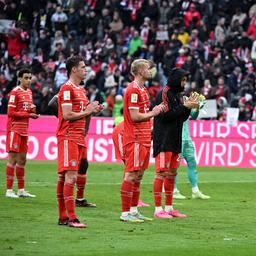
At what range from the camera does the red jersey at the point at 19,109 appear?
1881 cm

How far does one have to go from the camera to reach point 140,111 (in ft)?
48.8

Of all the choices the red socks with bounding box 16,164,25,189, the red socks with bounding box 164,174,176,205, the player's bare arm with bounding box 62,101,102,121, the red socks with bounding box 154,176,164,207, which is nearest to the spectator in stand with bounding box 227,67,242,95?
the red socks with bounding box 16,164,25,189

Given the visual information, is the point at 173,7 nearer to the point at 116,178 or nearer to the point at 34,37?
the point at 34,37

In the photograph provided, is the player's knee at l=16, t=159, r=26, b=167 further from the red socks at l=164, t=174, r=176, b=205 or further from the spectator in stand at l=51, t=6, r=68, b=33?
the spectator in stand at l=51, t=6, r=68, b=33

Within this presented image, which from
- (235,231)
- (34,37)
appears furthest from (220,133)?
(235,231)

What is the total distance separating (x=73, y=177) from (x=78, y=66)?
5.30ft

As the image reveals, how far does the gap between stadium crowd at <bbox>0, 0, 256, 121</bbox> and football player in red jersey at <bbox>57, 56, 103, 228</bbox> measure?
59.5ft

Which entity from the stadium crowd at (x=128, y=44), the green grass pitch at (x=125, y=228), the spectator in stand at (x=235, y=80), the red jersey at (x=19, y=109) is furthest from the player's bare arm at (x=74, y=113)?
the spectator in stand at (x=235, y=80)

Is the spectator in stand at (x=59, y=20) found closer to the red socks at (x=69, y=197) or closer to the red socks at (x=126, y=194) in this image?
the red socks at (x=126, y=194)

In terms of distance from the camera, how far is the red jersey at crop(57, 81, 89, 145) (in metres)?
13.9

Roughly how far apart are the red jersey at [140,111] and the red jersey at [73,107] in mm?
895

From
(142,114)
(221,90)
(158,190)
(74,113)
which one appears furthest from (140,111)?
(221,90)

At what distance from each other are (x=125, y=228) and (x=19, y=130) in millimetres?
5428

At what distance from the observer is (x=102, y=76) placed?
1452 inches
